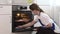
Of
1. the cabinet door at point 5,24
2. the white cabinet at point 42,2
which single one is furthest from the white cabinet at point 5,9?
the white cabinet at point 42,2

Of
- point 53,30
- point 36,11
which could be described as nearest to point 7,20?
point 36,11

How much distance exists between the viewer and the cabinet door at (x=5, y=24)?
139 inches

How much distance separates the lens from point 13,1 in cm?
354

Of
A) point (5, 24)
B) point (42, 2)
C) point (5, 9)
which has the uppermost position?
point (42, 2)

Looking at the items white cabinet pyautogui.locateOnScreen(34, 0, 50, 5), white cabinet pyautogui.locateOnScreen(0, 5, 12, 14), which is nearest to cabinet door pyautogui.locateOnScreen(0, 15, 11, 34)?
white cabinet pyautogui.locateOnScreen(0, 5, 12, 14)

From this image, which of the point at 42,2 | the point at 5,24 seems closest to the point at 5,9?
the point at 5,24

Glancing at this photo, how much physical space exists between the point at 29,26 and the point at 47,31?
0.72 meters

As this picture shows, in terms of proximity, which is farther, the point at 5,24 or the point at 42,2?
the point at 42,2

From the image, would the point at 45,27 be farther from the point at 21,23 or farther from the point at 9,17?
the point at 9,17

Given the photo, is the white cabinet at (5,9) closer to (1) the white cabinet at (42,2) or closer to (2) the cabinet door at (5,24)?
(2) the cabinet door at (5,24)

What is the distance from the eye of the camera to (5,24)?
3.54 metres

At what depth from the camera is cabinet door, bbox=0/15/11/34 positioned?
352 centimetres

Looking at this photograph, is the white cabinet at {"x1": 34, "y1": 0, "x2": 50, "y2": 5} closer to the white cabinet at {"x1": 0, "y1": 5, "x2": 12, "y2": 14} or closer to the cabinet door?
the white cabinet at {"x1": 0, "y1": 5, "x2": 12, "y2": 14}

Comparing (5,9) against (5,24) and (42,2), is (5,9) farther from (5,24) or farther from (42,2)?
(42,2)
